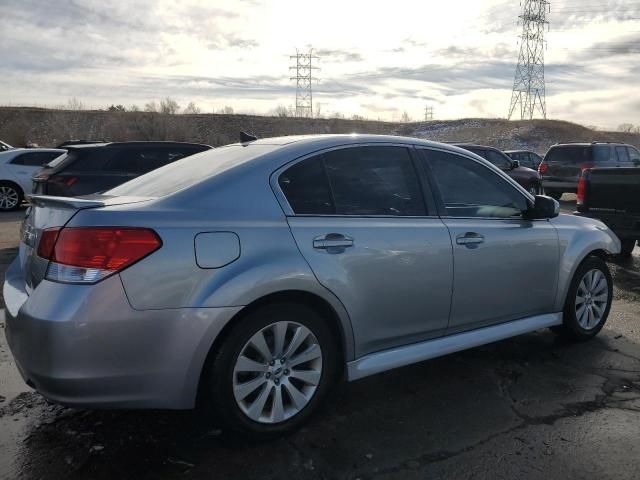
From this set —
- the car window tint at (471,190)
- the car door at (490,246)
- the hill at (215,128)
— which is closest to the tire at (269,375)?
the car door at (490,246)

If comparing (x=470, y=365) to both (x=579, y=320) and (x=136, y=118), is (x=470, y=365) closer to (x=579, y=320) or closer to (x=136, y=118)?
(x=579, y=320)

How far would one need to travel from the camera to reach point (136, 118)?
203ft

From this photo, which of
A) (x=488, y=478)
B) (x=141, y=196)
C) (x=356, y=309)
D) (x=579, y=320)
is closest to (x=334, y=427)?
(x=356, y=309)

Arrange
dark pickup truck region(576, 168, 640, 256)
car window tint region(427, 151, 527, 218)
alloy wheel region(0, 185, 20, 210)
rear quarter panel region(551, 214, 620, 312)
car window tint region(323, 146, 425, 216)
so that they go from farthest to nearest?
1. alloy wheel region(0, 185, 20, 210)
2. dark pickup truck region(576, 168, 640, 256)
3. rear quarter panel region(551, 214, 620, 312)
4. car window tint region(427, 151, 527, 218)
5. car window tint region(323, 146, 425, 216)

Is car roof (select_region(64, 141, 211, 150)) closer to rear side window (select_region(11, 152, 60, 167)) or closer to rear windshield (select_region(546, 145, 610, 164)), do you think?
rear side window (select_region(11, 152, 60, 167))

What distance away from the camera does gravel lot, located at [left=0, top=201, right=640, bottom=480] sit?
9.52 feet

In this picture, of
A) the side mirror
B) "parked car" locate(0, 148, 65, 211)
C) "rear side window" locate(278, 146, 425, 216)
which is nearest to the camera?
"rear side window" locate(278, 146, 425, 216)

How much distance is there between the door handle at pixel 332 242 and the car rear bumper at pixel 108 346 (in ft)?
2.10

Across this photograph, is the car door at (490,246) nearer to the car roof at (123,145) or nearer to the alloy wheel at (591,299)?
the alloy wheel at (591,299)

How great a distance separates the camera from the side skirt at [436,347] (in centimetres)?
344

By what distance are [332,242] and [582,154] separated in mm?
15990

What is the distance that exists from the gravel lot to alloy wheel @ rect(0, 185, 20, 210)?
10.9 m

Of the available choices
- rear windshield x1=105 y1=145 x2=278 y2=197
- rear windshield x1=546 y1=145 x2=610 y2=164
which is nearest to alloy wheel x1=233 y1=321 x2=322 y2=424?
rear windshield x1=105 y1=145 x2=278 y2=197

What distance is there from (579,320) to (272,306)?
2.94 meters
